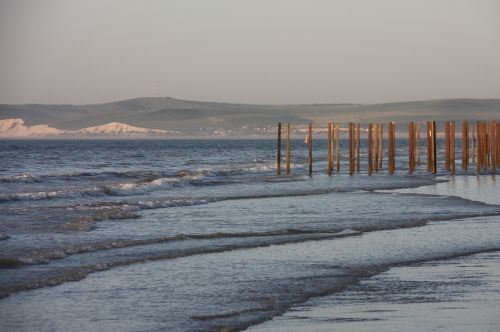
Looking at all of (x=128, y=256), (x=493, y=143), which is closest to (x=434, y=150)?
(x=493, y=143)

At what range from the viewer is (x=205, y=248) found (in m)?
16.3

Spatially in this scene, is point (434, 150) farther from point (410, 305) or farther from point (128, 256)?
point (410, 305)

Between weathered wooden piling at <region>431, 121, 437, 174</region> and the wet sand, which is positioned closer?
the wet sand

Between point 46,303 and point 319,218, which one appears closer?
point 46,303

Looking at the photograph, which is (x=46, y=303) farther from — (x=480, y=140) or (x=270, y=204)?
(x=480, y=140)

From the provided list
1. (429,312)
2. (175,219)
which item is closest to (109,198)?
(175,219)

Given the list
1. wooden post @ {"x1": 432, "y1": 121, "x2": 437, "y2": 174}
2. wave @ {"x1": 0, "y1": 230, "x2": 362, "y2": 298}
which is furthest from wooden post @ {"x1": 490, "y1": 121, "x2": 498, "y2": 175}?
wave @ {"x1": 0, "y1": 230, "x2": 362, "y2": 298}

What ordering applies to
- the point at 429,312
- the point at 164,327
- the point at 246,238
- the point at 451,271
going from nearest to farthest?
1. the point at 164,327
2. the point at 429,312
3. the point at 451,271
4. the point at 246,238

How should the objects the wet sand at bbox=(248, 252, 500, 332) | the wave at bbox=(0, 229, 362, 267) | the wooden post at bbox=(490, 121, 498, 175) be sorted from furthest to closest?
the wooden post at bbox=(490, 121, 498, 175), the wave at bbox=(0, 229, 362, 267), the wet sand at bbox=(248, 252, 500, 332)

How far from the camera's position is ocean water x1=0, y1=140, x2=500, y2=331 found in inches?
440

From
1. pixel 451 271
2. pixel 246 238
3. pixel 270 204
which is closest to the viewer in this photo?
pixel 451 271

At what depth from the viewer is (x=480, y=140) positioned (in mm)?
44750

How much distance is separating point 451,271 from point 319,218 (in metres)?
8.26

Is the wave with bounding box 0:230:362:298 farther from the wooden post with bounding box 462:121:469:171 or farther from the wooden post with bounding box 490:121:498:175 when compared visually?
the wooden post with bounding box 490:121:498:175
